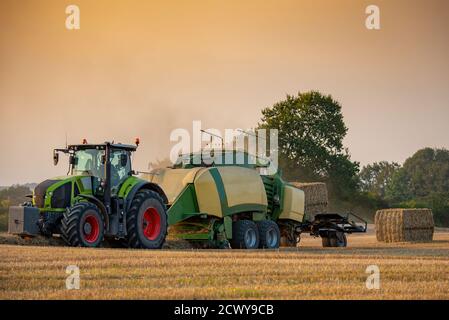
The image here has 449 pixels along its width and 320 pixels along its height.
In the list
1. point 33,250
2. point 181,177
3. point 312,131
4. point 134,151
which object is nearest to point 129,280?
point 33,250

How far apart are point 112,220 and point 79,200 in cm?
96

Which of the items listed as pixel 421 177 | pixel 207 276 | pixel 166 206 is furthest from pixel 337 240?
pixel 421 177

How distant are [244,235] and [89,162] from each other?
5.36 meters

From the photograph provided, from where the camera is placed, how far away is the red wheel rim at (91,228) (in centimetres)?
2152

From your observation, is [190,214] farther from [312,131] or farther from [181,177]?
[312,131]

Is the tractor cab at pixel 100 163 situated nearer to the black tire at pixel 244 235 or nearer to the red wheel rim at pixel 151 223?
the red wheel rim at pixel 151 223

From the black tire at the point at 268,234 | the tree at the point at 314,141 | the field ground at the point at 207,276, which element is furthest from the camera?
the tree at the point at 314,141

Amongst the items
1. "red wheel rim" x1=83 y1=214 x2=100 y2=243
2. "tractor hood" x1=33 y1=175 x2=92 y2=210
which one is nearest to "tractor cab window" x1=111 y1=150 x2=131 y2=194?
"tractor hood" x1=33 y1=175 x2=92 y2=210

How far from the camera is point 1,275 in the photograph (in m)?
14.5

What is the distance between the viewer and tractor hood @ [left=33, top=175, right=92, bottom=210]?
21812 mm

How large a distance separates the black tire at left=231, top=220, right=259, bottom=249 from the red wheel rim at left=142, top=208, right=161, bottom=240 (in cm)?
325

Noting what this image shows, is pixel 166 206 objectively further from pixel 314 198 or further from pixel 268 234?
pixel 314 198

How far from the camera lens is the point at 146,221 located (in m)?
23.4

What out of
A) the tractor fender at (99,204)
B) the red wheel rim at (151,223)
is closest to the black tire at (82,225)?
the tractor fender at (99,204)
